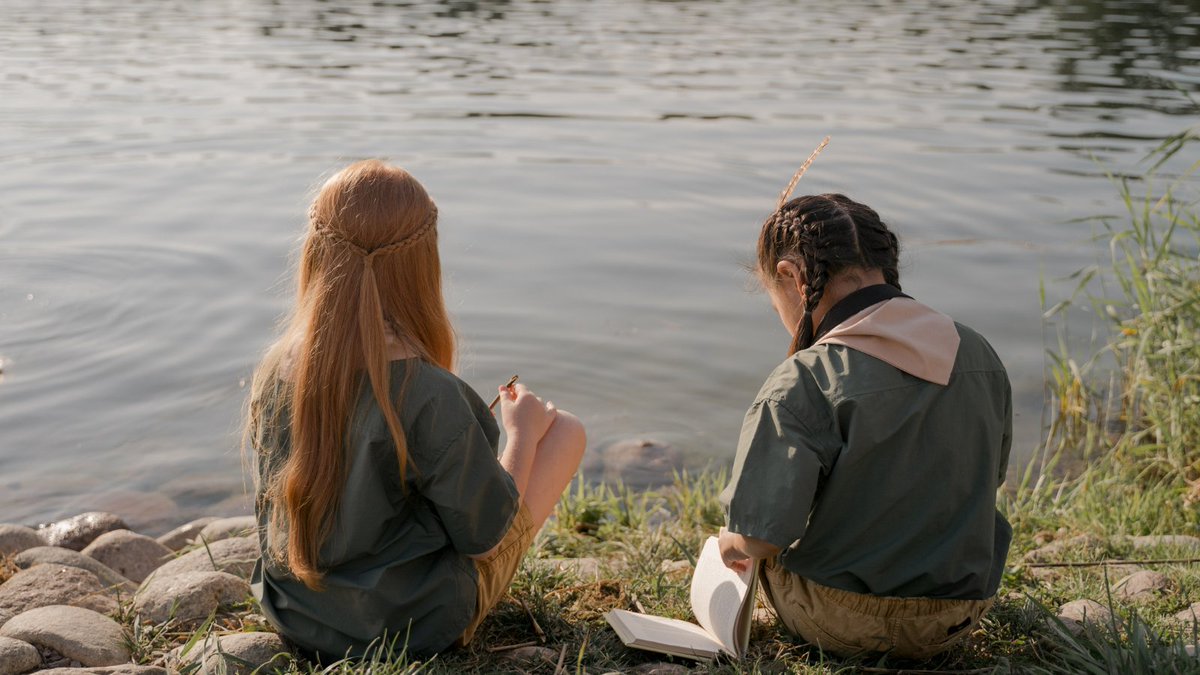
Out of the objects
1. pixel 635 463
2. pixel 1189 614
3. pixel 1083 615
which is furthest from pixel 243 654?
pixel 635 463

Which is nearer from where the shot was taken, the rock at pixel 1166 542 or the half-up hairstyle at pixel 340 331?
the half-up hairstyle at pixel 340 331

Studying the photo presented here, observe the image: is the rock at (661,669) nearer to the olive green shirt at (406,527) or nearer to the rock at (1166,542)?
the olive green shirt at (406,527)

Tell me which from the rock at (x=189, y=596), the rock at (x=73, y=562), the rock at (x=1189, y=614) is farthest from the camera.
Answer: the rock at (x=73, y=562)

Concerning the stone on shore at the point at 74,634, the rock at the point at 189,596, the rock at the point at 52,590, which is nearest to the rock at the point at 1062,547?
the rock at the point at 189,596

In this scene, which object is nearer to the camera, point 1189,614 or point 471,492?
point 471,492

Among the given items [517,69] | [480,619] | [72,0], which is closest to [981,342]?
[480,619]

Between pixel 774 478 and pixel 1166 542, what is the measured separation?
84.9 inches

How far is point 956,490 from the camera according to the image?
9.83ft

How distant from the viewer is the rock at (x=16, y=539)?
4.69 metres

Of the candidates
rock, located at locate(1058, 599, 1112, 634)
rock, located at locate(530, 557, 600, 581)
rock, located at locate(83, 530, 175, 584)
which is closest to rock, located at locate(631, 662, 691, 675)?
rock, located at locate(530, 557, 600, 581)

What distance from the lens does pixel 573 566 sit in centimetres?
397

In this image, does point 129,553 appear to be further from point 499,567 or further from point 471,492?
point 471,492

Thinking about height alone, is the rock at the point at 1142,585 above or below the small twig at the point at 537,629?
below

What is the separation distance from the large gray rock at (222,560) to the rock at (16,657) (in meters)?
0.75
